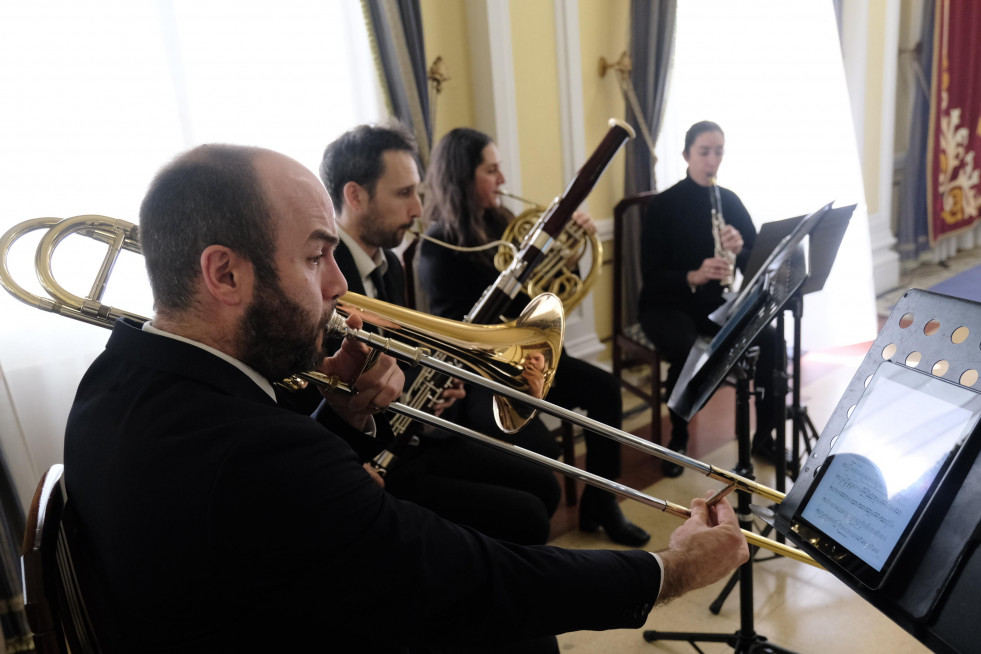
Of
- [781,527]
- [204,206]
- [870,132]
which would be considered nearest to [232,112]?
[204,206]

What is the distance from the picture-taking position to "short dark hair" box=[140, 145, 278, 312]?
905 millimetres

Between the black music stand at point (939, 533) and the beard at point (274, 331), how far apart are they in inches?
29.0

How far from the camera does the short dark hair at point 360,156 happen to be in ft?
6.34

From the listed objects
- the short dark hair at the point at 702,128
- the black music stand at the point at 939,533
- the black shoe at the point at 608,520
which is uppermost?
the short dark hair at the point at 702,128

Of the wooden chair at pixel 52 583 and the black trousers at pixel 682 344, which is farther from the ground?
the wooden chair at pixel 52 583

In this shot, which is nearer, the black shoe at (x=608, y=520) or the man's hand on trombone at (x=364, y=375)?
the man's hand on trombone at (x=364, y=375)

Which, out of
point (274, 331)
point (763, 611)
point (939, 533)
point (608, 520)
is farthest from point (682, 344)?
point (274, 331)

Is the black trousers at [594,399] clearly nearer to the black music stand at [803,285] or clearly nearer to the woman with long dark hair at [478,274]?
the woman with long dark hair at [478,274]

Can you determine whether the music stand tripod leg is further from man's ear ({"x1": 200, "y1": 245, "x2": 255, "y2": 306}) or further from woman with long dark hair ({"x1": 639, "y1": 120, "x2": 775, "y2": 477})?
man's ear ({"x1": 200, "y1": 245, "x2": 255, "y2": 306})

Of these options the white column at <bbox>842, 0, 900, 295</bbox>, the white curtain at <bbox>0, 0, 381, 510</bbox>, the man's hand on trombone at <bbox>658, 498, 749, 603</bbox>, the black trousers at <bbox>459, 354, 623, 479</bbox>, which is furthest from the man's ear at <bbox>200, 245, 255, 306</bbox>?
the white column at <bbox>842, 0, 900, 295</bbox>

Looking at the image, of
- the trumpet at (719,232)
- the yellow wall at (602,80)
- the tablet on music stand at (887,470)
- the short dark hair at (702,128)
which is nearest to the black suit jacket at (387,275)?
the tablet on music stand at (887,470)

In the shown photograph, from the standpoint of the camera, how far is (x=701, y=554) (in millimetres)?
1015

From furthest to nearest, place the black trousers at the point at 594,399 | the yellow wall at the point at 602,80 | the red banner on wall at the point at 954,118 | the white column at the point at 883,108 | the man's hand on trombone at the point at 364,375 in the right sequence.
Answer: the red banner on wall at the point at 954,118 < the white column at the point at 883,108 < the yellow wall at the point at 602,80 < the black trousers at the point at 594,399 < the man's hand on trombone at the point at 364,375

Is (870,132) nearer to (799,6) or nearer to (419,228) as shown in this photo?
(799,6)
